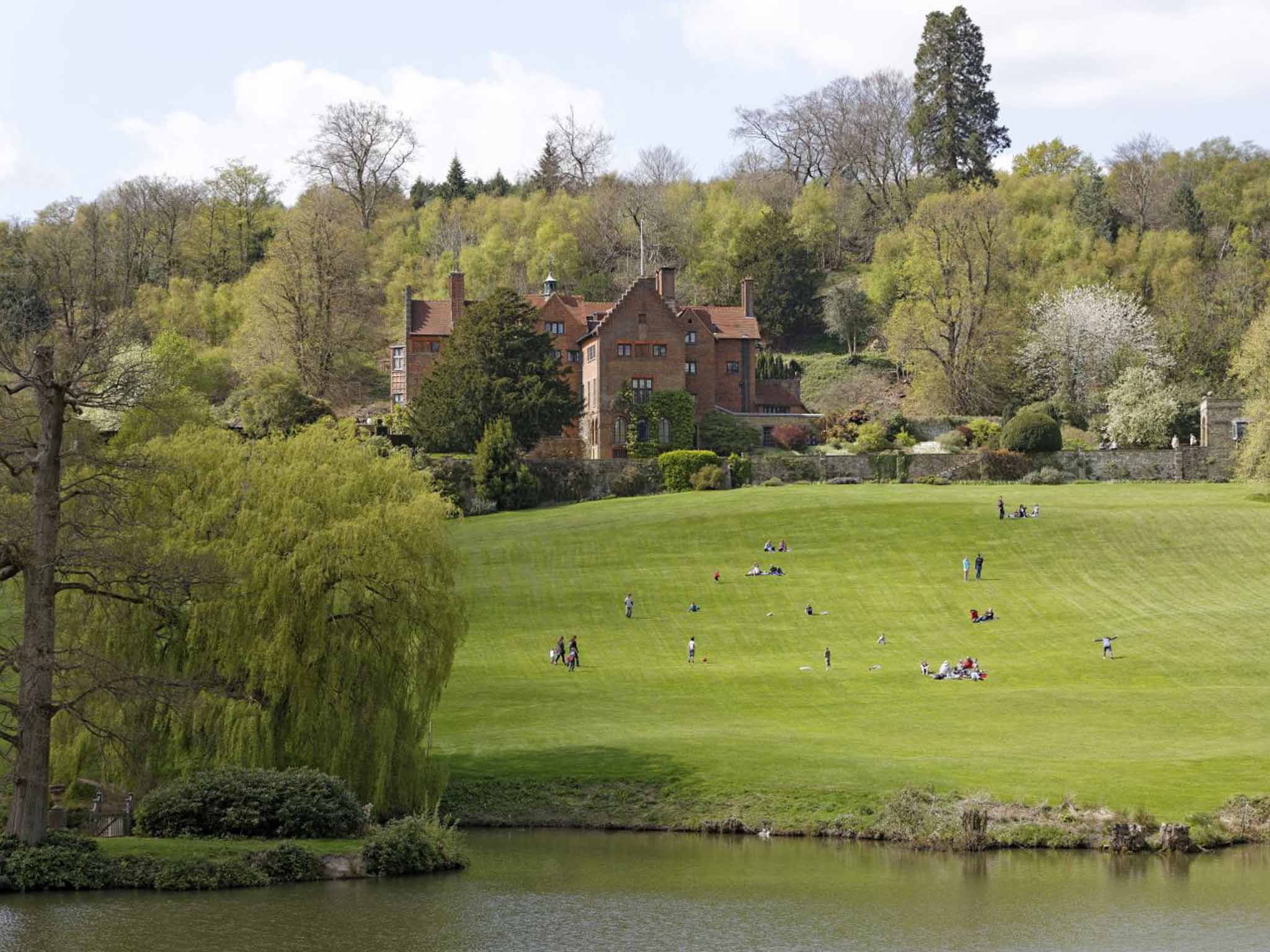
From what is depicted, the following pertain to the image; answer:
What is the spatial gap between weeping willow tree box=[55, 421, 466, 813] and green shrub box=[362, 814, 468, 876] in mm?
3309

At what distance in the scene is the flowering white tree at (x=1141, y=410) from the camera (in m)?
100

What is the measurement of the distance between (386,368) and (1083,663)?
82.2 m

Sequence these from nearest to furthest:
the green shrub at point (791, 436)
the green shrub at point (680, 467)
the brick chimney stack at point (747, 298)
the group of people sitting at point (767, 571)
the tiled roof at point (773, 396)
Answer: the group of people sitting at point (767, 571) → the green shrub at point (680, 467) → the green shrub at point (791, 436) → the tiled roof at point (773, 396) → the brick chimney stack at point (747, 298)

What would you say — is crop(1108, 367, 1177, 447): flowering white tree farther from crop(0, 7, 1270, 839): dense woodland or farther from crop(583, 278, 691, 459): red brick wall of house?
crop(583, 278, 691, 459): red brick wall of house

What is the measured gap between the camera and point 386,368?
12688cm

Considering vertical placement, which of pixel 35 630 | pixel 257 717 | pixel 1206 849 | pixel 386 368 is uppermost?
pixel 386 368

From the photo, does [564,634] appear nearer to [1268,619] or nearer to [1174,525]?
[1268,619]

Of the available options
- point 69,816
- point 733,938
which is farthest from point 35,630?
point 733,938

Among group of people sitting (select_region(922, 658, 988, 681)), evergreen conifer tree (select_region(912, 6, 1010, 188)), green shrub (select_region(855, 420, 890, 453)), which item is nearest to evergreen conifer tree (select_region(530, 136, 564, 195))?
evergreen conifer tree (select_region(912, 6, 1010, 188))

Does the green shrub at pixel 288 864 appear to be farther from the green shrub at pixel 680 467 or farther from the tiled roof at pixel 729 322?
the tiled roof at pixel 729 322

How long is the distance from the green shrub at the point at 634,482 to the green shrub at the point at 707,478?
8.30 feet

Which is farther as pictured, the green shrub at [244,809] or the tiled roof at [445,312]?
the tiled roof at [445,312]

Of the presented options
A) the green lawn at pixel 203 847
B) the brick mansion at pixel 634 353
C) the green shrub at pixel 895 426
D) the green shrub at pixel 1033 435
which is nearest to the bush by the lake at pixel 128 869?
the green lawn at pixel 203 847

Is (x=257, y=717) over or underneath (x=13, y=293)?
underneath
